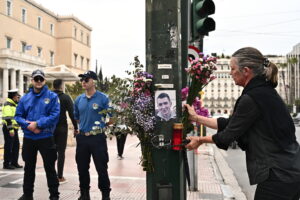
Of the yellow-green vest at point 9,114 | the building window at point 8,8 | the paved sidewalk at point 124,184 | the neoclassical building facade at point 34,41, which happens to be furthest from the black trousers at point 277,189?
the building window at point 8,8

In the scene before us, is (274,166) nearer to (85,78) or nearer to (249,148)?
(249,148)

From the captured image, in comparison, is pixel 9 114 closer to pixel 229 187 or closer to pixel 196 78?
pixel 229 187

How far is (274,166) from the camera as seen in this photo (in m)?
2.63

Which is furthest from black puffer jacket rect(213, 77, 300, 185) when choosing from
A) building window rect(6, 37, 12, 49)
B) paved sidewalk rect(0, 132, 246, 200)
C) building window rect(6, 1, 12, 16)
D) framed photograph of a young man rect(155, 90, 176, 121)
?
building window rect(6, 1, 12, 16)

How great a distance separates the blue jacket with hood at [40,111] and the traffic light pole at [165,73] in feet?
8.20

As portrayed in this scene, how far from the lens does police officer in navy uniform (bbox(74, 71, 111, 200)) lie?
5.71 m

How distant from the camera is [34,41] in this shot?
6775 cm

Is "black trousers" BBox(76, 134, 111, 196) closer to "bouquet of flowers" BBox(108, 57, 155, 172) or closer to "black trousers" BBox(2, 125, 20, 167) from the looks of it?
"bouquet of flowers" BBox(108, 57, 155, 172)

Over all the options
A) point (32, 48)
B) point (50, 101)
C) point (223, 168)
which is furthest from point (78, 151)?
point (32, 48)

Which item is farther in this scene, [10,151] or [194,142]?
[10,151]

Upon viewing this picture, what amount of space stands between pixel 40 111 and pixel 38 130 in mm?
312

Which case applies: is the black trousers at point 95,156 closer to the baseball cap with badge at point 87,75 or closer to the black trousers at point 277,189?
the baseball cap with badge at point 87,75

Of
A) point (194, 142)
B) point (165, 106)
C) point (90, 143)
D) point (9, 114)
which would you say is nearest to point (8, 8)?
point (9, 114)

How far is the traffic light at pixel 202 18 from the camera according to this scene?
19.4 feet
